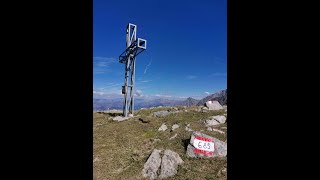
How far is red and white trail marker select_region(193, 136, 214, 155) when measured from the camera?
809 centimetres

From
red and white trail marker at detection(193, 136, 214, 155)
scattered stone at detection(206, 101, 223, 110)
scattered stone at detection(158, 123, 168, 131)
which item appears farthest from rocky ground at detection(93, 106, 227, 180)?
scattered stone at detection(206, 101, 223, 110)

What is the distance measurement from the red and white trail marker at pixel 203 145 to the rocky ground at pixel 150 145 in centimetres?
35

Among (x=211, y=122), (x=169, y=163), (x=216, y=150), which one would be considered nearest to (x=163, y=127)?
(x=211, y=122)

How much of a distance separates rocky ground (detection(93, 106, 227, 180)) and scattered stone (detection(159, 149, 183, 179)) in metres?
0.03

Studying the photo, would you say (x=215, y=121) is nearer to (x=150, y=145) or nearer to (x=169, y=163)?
(x=150, y=145)

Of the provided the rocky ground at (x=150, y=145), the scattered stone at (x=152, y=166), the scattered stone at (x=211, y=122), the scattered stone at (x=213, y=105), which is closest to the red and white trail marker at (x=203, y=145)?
the rocky ground at (x=150, y=145)

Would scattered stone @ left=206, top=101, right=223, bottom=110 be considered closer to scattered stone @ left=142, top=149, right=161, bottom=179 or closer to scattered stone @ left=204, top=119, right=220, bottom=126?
scattered stone @ left=204, top=119, right=220, bottom=126
